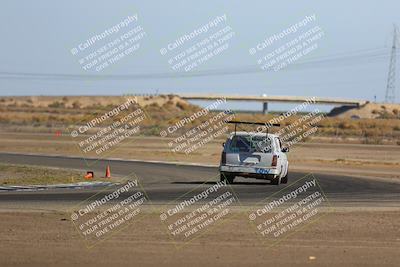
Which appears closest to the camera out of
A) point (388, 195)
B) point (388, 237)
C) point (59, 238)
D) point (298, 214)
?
point (59, 238)

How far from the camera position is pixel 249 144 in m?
28.0

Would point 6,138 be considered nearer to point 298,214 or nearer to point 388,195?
point 388,195

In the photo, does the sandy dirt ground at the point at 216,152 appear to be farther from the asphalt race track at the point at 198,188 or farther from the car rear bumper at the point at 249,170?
the car rear bumper at the point at 249,170

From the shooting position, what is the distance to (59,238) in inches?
569

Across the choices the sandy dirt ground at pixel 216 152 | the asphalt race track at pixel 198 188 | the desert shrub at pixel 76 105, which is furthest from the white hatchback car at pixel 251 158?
the desert shrub at pixel 76 105

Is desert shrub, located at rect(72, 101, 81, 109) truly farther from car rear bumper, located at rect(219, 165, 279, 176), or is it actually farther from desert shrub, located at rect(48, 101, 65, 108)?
car rear bumper, located at rect(219, 165, 279, 176)

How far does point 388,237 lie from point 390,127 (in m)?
81.4

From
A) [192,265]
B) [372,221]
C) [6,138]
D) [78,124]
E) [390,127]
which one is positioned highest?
[192,265]

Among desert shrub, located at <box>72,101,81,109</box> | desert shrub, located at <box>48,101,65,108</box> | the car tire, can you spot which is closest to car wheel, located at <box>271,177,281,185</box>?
the car tire

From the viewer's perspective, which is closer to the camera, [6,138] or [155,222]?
[155,222]

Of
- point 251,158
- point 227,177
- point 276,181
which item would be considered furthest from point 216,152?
point 251,158

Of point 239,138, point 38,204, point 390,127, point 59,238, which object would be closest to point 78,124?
point 390,127

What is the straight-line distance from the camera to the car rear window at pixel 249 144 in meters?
28.0

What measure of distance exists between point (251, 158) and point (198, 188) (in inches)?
105
